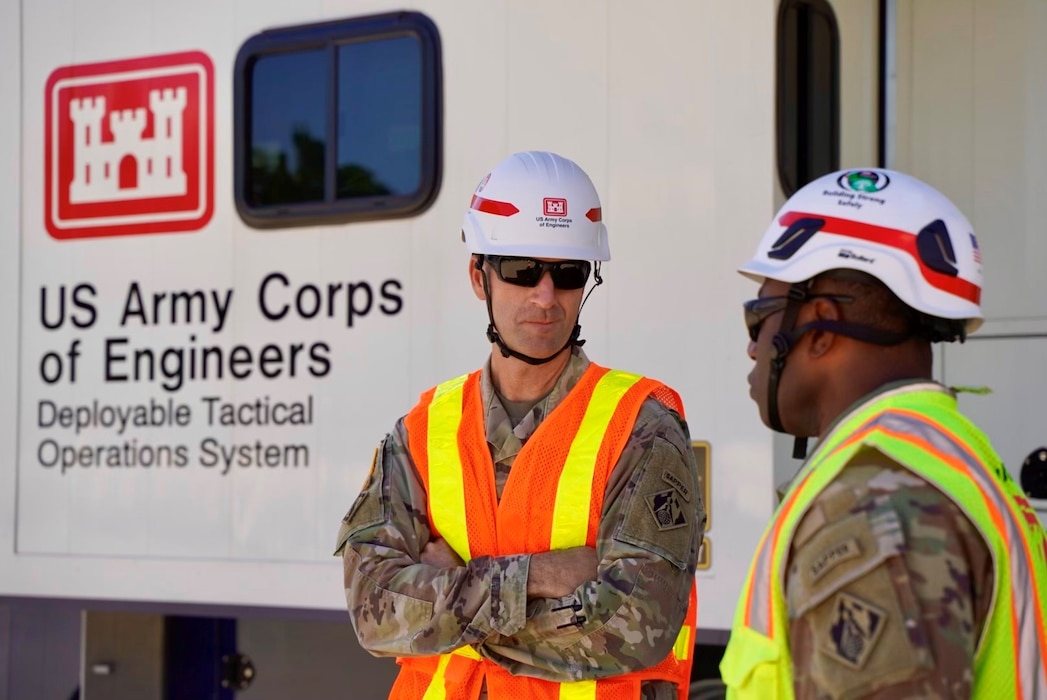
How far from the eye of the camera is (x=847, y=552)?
1.40 meters

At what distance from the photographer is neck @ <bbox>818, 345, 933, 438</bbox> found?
63.5 inches

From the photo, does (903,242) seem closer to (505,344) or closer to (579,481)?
(579,481)

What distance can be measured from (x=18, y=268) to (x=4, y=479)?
0.70m

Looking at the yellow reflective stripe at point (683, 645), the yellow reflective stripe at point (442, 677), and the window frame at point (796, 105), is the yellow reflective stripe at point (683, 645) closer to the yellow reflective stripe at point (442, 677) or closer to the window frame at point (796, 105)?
the yellow reflective stripe at point (442, 677)

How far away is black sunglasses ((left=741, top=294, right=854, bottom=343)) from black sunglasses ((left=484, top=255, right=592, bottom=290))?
86 cm

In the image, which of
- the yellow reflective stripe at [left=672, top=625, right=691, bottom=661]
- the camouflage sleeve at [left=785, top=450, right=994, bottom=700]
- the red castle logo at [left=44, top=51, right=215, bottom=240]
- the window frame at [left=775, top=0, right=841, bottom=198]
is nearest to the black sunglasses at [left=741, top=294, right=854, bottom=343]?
the camouflage sleeve at [left=785, top=450, right=994, bottom=700]

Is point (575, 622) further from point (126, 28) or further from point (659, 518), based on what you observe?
Result: point (126, 28)

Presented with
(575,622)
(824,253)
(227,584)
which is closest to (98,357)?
(227,584)

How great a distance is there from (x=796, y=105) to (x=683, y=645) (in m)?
1.67

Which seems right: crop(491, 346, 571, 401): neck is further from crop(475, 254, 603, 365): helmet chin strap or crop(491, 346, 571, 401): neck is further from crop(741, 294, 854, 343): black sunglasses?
crop(741, 294, 854, 343): black sunglasses

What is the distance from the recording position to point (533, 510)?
2.42m

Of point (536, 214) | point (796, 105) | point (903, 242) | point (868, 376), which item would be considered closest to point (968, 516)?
point (868, 376)

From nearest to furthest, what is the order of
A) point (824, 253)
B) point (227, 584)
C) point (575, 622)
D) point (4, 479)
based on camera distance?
point (824, 253) < point (575, 622) < point (227, 584) < point (4, 479)

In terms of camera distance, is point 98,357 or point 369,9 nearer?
point 369,9
